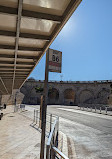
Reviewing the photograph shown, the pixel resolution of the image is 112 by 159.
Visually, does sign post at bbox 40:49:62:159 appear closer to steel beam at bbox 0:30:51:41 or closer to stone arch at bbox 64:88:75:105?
steel beam at bbox 0:30:51:41

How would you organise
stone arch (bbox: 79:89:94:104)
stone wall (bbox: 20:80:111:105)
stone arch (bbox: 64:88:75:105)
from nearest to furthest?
stone wall (bbox: 20:80:111:105) → stone arch (bbox: 79:89:94:104) → stone arch (bbox: 64:88:75:105)

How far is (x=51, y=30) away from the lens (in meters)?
3.62

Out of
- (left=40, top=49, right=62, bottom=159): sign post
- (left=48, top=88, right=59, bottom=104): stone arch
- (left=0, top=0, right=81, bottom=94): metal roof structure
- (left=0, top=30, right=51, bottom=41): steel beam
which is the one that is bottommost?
(left=48, top=88, right=59, bottom=104): stone arch

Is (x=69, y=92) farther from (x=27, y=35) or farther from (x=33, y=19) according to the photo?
(x=33, y=19)

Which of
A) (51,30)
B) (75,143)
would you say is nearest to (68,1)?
(51,30)

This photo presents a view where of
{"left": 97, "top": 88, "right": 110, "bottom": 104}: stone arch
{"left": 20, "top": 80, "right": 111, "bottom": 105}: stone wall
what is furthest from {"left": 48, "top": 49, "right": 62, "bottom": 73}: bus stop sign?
{"left": 20, "top": 80, "right": 111, "bottom": 105}: stone wall

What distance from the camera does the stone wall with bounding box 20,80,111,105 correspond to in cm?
4147

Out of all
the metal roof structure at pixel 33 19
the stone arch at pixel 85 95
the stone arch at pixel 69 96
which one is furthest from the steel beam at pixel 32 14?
the stone arch at pixel 69 96

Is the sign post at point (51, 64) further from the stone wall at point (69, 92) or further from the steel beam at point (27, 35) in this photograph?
the stone wall at point (69, 92)

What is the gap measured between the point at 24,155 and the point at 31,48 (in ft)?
13.4

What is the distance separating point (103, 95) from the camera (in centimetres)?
4059

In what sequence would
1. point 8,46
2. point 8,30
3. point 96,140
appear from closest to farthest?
point 8,30
point 8,46
point 96,140

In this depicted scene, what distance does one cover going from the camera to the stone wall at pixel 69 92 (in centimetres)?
4147

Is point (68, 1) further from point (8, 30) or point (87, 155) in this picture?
point (87, 155)
